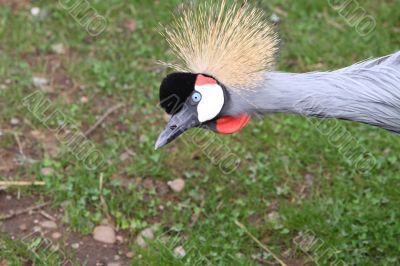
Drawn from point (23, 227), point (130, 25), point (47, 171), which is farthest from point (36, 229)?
point (130, 25)

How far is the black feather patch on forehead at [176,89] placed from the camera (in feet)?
5.93

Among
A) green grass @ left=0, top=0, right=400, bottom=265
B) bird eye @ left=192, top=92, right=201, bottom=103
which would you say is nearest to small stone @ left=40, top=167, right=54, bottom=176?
green grass @ left=0, top=0, right=400, bottom=265

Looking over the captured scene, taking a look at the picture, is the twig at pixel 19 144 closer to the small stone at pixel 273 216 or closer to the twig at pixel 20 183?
the twig at pixel 20 183

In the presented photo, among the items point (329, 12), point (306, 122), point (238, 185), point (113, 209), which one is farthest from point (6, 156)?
point (329, 12)

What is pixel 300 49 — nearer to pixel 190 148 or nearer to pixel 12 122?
pixel 190 148

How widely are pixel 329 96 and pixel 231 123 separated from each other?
0.27 metres

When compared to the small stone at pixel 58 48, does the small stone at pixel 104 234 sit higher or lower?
lower

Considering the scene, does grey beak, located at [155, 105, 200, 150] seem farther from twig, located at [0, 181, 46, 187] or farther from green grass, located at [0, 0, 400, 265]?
twig, located at [0, 181, 46, 187]

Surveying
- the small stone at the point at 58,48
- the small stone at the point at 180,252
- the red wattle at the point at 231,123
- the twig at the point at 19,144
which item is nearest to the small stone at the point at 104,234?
the small stone at the point at 180,252

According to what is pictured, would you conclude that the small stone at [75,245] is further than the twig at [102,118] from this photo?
No

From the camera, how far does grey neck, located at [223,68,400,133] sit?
1806 mm

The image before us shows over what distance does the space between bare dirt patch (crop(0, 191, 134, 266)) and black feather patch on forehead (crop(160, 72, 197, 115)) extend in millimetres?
800

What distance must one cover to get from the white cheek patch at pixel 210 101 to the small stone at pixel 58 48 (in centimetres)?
166

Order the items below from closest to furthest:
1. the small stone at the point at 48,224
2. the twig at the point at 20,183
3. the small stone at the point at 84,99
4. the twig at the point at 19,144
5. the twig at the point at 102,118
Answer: the small stone at the point at 48,224
the twig at the point at 20,183
the twig at the point at 19,144
the twig at the point at 102,118
the small stone at the point at 84,99
